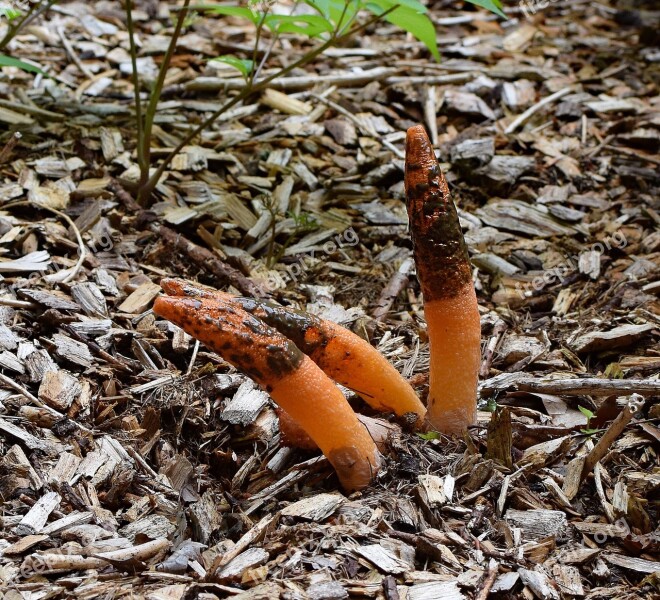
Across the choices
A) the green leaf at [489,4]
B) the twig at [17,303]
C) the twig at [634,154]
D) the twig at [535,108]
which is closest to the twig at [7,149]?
the twig at [17,303]

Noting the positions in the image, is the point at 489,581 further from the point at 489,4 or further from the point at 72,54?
the point at 72,54

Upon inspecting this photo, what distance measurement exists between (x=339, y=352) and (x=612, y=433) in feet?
4.21

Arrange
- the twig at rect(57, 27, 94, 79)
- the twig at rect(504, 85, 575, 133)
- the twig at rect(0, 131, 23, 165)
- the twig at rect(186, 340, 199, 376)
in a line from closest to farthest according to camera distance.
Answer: the twig at rect(186, 340, 199, 376) < the twig at rect(0, 131, 23, 165) < the twig at rect(504, 85, 575, 133) < the twig at rect(57, 27, 94, 79)

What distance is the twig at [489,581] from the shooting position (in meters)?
3.01

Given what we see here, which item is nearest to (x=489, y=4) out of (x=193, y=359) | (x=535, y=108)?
(x=193, y=359)

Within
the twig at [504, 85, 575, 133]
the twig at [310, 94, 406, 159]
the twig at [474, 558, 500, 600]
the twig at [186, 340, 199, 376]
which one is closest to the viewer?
the twig at [474, 558, 500, 600]

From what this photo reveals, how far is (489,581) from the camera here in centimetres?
308

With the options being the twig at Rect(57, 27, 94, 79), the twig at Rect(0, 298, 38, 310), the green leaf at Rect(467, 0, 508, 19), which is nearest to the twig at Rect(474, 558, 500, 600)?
the green leaf at Rect(467, 0, 508, 19)

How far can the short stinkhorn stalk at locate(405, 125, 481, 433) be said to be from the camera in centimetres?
326

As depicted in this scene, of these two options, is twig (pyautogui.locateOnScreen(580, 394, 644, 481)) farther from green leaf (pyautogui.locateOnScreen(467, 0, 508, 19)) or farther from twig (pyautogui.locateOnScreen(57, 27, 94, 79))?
twig (pyautogui.locateOnScreen(57, 27, 94, 79))

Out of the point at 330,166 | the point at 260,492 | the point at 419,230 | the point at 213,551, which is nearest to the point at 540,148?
the point at 330,166

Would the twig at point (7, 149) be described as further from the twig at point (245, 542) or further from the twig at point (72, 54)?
the twig at point (245, 542)

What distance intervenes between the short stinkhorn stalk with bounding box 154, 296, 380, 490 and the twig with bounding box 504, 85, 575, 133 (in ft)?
14.7

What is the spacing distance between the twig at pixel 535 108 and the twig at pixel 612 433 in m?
4.20
